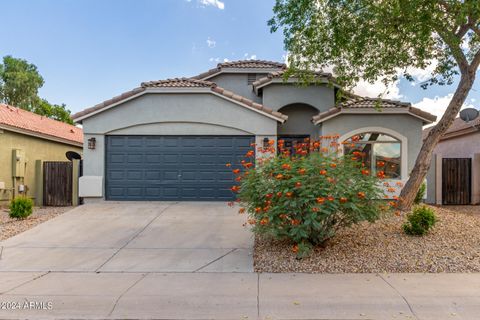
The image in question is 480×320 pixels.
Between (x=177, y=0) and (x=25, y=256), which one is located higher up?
(x=177, y=0)

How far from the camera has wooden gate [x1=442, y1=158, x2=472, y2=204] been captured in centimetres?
1366

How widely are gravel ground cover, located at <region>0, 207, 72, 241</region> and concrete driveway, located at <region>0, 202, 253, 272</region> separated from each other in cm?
36

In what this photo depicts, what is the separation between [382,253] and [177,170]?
25.8 feet

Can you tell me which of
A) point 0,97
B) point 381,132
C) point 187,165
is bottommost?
point 187,165

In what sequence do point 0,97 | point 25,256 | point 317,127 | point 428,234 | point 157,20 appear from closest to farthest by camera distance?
point 25,256, point 428,234, point 317,127, point 157,20, point 0,97

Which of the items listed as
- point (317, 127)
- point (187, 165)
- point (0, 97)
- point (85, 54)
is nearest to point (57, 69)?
point (85, 54)

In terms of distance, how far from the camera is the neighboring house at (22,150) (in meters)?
13.2

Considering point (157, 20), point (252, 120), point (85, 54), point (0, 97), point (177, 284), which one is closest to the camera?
point (177, 284)

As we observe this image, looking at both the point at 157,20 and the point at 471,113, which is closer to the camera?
the point at 471,113

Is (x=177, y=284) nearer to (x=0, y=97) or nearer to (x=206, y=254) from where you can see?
(x=206, y=254)

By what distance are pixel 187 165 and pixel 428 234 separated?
8.07m

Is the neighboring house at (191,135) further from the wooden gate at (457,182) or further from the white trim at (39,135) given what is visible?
the white trim at (39,135)

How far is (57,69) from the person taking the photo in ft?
86.9

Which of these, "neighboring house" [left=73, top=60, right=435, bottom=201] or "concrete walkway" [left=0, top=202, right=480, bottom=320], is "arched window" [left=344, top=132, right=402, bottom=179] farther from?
"concrete walkway" [left=0, top=202, right=480, bottom=320]
